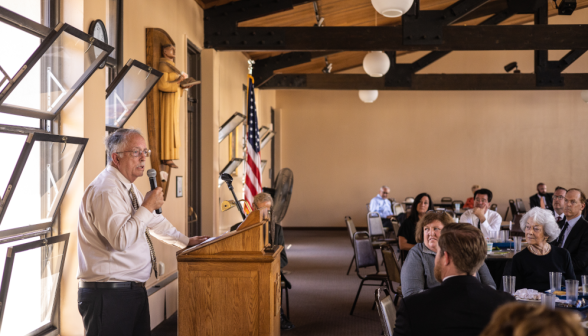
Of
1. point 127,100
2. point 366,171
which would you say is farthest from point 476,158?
point 127,100

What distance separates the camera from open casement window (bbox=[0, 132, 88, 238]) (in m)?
2.56

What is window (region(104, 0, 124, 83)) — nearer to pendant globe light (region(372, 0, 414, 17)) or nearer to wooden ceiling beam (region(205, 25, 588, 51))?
pendant globe light (region(372, 0, 414, 17))

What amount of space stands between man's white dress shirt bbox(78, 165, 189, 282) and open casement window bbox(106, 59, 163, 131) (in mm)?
1270

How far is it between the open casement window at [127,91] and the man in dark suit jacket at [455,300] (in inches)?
103

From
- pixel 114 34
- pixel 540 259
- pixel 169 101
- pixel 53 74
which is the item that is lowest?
pixel 540 259

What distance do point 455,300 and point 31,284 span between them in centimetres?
229

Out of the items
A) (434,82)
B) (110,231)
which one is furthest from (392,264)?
(434,82)

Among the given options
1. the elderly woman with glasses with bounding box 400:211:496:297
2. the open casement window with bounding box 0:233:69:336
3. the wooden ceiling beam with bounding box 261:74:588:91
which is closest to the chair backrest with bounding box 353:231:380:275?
the elderly woman with glasses with bounding box 400:211:496:297

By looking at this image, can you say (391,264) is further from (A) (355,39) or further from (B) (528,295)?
(A) (355,39)

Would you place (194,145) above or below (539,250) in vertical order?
above

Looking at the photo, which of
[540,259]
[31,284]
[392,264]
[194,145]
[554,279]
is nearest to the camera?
[31,284]

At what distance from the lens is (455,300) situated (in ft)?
6.61

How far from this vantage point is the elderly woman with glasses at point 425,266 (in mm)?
3420

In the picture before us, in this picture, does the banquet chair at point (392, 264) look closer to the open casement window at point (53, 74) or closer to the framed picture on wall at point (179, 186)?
the framed picture on wall at point (179, 186)
